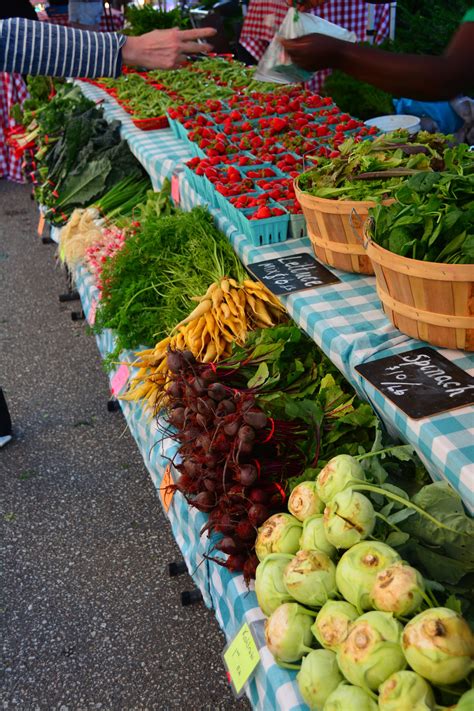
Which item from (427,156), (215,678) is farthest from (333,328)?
(215,678)

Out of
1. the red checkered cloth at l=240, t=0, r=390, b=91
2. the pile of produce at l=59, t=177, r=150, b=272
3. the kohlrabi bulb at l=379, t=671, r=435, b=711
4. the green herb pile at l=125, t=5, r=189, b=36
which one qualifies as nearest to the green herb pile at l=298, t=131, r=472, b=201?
the kohlrabi bulb at l=379, t=671, r=435, b=711

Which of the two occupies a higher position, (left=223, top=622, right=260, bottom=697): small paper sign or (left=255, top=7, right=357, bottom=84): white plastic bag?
(left=255, top=7, right=357, bottom=84): white plastic bag

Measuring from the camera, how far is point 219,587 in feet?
6.01

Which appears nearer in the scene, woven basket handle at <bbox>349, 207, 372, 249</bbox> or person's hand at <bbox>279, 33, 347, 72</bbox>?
woven basket handle at <bbox>349, 207, 372, 249</bbox>

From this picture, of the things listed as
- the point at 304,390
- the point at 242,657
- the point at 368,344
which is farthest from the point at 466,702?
the point at 304,390

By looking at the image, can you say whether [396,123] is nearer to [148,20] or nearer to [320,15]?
[320,15]

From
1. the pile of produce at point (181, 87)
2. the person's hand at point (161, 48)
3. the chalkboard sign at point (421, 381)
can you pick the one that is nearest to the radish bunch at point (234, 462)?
the chalkboard sign at point (421, 381)

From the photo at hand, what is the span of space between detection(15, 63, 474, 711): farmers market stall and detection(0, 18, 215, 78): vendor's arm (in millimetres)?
483

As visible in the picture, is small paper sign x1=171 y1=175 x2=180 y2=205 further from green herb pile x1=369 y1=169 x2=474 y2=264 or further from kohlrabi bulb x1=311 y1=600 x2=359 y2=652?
kohlrabi bulb x1=311 y1=600 x2=359 y2=652

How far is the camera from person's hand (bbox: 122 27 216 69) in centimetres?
302

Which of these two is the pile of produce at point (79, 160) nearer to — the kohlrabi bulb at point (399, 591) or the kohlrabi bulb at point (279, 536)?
the kohlrabi bulb at point (279, 536)

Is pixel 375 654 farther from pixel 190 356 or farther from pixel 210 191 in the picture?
pixel 210 191

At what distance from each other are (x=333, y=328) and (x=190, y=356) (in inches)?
21.5

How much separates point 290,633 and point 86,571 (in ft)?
5.60
